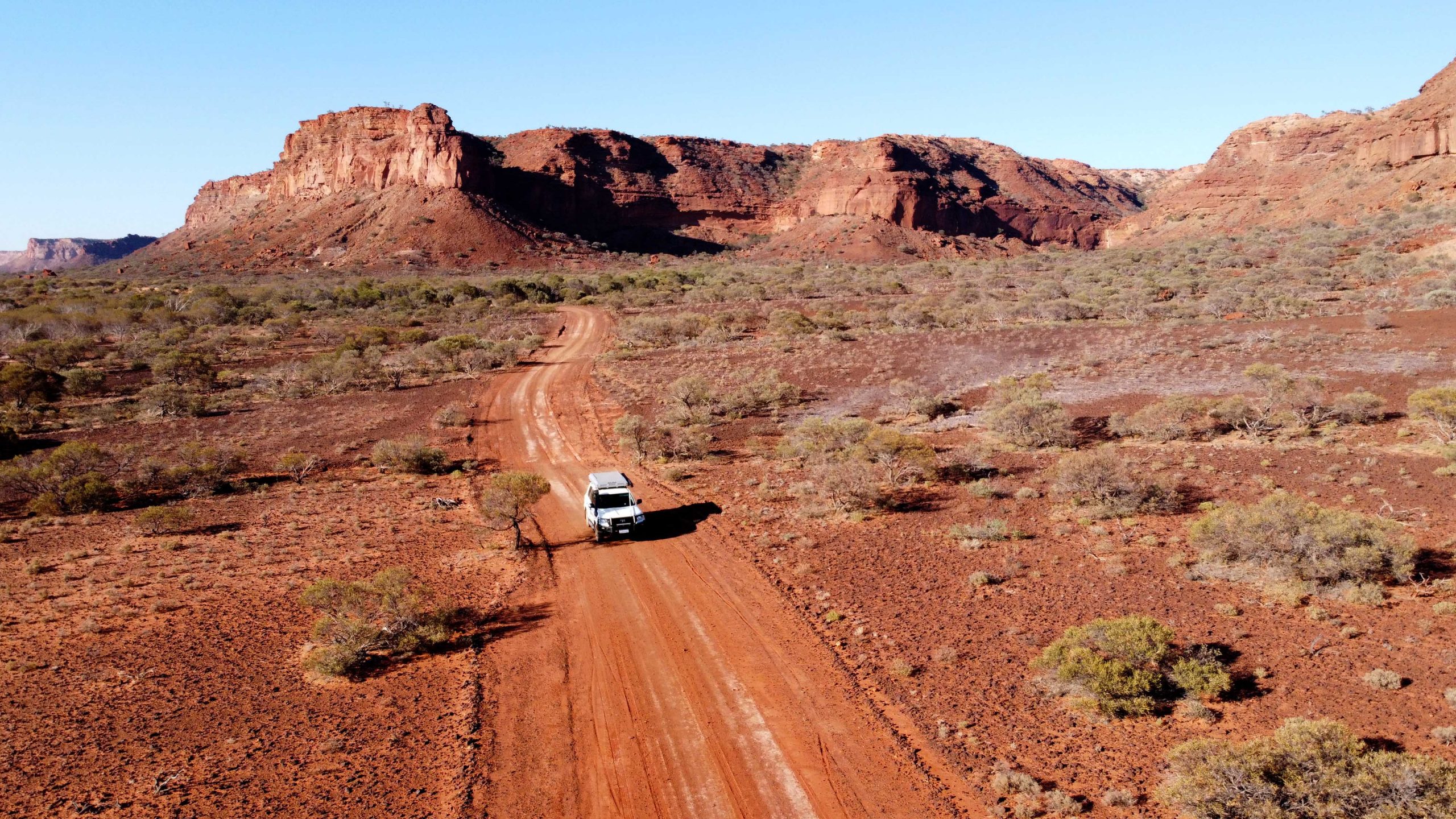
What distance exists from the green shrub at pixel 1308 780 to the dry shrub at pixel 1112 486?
7.97 meters

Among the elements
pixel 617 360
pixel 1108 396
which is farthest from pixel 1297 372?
pixel 617 360

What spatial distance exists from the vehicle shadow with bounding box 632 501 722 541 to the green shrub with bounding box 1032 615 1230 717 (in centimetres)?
886

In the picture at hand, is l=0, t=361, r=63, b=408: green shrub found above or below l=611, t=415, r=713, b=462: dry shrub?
above

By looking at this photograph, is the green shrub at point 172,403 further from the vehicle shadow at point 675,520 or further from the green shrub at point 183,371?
the vehicle shadow at point 675,520

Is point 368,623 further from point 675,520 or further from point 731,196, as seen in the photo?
point 731,196

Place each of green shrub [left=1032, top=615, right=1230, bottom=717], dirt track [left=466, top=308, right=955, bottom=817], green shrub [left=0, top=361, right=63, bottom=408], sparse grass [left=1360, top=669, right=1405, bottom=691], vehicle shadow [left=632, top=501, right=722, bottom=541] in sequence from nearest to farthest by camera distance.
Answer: dirt track [left=466, top=308, right=955, bottom=817] < sparse grass [left=1360, top=669, right=1405, bottom=691] < green shrub [left=1032, top=615, right=1230, bottom=717] < vehicle shadow [left=632, top=501, right=722, bottom=541] < green shrub [left=0, top=361, right=63, bottom=408]

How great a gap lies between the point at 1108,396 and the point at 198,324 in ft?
212

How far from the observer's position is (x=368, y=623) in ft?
37.0

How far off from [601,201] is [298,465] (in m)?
114

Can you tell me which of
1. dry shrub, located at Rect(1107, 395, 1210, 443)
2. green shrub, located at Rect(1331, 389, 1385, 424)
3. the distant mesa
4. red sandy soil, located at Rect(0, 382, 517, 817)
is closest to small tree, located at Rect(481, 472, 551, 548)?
red sandy soil, located at Rect(0, 382, 517, 817)

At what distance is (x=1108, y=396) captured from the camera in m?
25.4

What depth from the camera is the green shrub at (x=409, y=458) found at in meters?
21.8

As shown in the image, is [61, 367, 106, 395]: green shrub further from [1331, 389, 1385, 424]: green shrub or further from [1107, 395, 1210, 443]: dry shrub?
[1331, 389, 1385, 424]: green shrub

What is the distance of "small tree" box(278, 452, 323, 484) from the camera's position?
832 inches
